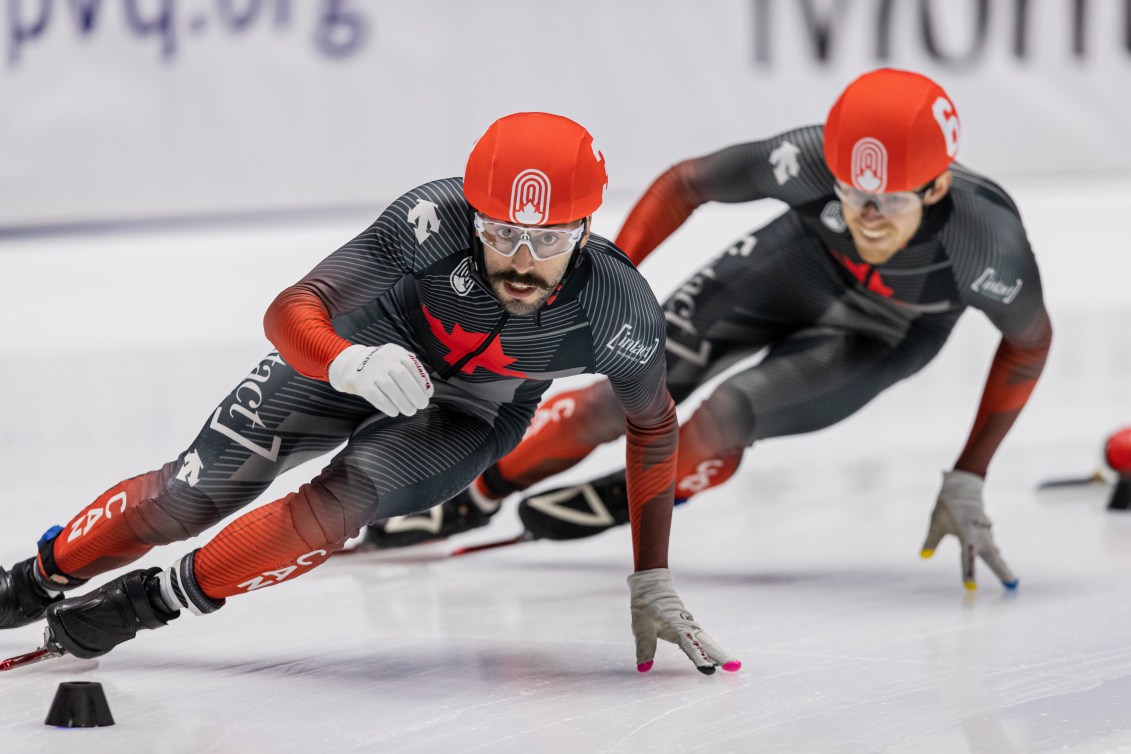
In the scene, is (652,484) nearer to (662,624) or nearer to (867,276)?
(662,624)

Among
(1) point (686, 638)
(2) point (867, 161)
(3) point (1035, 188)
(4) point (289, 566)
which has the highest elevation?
(2) point (867, 161)

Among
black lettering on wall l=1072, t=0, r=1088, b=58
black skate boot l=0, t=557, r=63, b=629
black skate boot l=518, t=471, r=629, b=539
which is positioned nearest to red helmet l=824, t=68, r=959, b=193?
black skate boot l=518, t=471, r=629, b=539

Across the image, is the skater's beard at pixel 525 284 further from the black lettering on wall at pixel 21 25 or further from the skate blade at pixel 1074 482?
the black lettering on wall at pixel 21 25

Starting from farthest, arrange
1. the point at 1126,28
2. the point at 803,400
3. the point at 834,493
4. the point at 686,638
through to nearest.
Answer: the point at 1126,28
the point at 834,493
the point at 803,400
the point at 686,638

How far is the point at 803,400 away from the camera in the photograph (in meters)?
4.24

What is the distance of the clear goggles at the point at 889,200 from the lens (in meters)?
3.81

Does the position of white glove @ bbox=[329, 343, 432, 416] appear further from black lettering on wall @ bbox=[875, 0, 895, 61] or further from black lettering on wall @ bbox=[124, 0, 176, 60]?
black lettering on wall @ bbox=[875, 0, 895, 61]

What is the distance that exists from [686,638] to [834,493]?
79.7 inches

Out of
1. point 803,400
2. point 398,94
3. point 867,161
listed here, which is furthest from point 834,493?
point 398,94

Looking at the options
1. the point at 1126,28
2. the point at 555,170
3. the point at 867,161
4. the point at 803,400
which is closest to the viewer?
the point at 555,170

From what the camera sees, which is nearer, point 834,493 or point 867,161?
point 867,161

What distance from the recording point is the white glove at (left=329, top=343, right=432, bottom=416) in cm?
277

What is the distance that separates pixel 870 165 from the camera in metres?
3.71

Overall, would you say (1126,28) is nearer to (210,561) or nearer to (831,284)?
(831,284)
